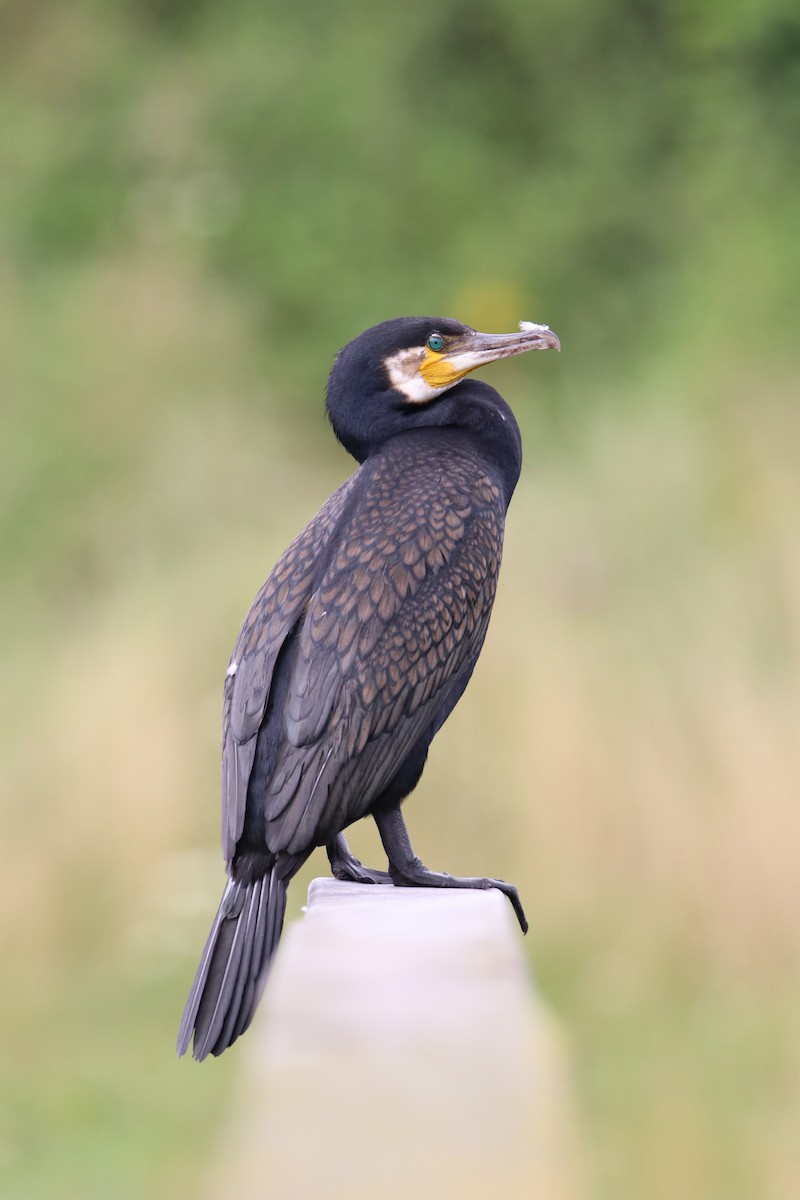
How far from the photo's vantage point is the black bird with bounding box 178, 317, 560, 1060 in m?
2.77

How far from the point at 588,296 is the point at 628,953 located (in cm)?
824

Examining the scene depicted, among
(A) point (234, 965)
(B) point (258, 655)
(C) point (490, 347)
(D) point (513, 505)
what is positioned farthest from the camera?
(D) point (513, 505)

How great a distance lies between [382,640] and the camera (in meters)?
2.91

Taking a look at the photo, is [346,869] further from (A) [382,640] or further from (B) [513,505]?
(B) [513,505]

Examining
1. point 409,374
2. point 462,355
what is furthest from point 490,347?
point 409,374

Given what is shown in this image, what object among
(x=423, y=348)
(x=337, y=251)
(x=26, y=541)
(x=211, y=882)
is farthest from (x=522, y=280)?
(x=423, y=348)

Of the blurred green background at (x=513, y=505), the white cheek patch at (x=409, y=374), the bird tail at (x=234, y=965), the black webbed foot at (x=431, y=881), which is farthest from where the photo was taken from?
the blurred green background at (x=513, y=505)

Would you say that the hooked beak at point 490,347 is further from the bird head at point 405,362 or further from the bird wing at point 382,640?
the bird wing at point 382,640

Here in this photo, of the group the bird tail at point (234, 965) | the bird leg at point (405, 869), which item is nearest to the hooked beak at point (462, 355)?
the bird leg at point (405, 869)

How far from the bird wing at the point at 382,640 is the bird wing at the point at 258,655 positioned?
0.04m

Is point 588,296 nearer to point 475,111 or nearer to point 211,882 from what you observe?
point 475,111

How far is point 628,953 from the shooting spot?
6.51 metres

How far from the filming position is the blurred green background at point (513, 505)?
6.23 meters

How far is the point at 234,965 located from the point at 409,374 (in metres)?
1.12
